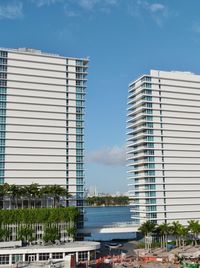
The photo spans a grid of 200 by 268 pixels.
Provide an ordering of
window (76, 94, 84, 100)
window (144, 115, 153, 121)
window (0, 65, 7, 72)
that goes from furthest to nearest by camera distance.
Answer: window (144, 115, 153, 121), window (76, 94, 84, 100), window (0, 65, 7, 72)

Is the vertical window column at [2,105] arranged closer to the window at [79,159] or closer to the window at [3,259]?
the window at [79,159]

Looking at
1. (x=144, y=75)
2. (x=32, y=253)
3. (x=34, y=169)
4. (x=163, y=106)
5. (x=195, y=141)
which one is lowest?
(x=32, y=253)

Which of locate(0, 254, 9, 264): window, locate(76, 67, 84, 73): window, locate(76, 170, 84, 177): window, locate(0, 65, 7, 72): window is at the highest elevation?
locate(76, 67, 84, 73): window

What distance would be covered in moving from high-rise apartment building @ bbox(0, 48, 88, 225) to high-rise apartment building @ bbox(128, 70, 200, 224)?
23.4m

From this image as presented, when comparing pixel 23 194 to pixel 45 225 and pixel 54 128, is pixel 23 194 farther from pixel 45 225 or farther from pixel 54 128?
pixel 54 128

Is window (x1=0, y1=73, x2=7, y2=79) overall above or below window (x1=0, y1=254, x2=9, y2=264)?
above

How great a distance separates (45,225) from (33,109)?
39437 millimetres

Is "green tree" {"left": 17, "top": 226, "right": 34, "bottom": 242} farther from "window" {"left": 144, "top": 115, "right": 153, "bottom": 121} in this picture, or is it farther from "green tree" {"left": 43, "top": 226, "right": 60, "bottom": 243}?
"window" {"left": 144, "top": 115, "right": 153, "bottom": 121}

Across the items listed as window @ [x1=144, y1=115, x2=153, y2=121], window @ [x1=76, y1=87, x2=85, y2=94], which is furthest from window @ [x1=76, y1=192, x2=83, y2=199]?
window @ [x1=144, y1=115, x2=153, y2=121]

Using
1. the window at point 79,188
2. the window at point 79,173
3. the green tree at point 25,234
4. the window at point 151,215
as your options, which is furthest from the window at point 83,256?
the window at point 151,215

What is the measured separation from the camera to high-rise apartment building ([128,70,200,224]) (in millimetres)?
143625

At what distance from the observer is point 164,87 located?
150m

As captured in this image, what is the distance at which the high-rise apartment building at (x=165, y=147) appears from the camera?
471ft

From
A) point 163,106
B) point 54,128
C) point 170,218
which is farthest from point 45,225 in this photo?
point 163,106
